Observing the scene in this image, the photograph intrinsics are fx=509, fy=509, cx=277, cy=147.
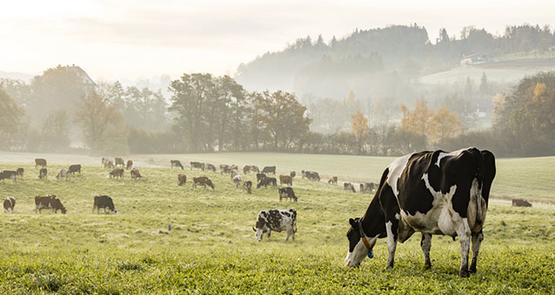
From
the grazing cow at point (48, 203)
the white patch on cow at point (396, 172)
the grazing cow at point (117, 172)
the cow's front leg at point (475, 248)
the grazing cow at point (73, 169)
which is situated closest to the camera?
the cow's front leg at point (475, 248)

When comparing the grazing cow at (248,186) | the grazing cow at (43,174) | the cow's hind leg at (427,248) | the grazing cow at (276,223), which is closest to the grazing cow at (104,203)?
the grazing cow at (276,223)

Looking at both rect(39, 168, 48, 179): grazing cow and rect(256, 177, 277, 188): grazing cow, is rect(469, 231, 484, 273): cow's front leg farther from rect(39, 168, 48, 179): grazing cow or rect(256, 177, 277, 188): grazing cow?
rect(39, 168, 48, 179): grazing cow

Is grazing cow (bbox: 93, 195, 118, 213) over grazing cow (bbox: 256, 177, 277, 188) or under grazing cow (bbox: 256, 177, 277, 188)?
under

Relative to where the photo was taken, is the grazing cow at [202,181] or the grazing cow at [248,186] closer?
the grazing cow at [248,186]

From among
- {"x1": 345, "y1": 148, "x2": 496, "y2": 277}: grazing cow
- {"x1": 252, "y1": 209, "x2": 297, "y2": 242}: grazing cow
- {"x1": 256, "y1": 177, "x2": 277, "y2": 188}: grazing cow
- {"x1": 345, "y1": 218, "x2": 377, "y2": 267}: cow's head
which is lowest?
{"x1": 252, "y1": 209, "x2": 297, "y2": 242}: grazing cow

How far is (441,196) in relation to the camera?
1045 centimetres

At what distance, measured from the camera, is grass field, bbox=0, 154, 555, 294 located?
9461 millimetres

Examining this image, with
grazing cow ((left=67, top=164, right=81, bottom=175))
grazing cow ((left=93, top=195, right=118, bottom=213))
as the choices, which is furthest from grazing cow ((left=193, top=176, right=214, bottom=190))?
grazing cow ((left=93, top=195, right=118, bottom=213))

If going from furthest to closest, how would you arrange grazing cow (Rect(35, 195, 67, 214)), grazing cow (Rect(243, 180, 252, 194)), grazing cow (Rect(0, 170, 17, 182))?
grazing cow (Rect(243, 180, 252, 194)) < grazing cow (Rect(0, 170, 17, 182)) < grazing cow (Rect(35, 195, 67, 214))

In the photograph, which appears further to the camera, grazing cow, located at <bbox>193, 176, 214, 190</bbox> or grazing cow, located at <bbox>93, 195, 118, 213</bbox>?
grazing cow, located at <bbox>193, 176, 214, 190</bbox>

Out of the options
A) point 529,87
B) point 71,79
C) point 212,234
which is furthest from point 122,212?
point 71,79

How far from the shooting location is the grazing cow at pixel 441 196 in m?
10.1

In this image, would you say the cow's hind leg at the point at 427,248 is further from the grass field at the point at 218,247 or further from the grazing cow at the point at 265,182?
the grazing cow at the point at 265,182

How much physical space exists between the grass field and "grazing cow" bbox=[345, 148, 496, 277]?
84cm
